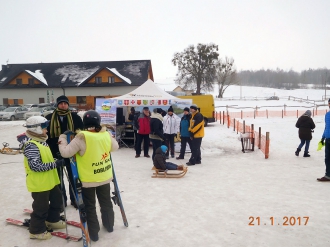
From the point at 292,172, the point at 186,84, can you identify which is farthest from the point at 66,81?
the point at 292,172

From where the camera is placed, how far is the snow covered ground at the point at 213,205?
4188 mm

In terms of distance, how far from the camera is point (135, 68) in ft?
140

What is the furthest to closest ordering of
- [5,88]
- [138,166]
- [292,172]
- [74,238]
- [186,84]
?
[186,84] < [5,88] < [138,166] < [292,172] < [74,238]

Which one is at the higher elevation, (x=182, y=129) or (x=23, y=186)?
(x=182, y=129)

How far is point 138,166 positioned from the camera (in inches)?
352

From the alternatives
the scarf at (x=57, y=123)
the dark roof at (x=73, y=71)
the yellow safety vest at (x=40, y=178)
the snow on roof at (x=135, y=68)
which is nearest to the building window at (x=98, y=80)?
the dark roof at (x=73, y=71)

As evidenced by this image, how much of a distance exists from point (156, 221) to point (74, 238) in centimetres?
133

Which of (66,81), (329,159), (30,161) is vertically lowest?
(329,159)

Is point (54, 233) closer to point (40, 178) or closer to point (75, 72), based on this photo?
point (40, 178)

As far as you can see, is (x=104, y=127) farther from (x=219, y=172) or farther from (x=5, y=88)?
(x=5, y=88)

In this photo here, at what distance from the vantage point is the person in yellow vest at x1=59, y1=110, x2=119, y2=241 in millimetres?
3818

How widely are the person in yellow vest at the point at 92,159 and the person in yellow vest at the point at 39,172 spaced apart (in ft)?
1.08

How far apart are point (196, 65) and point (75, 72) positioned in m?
20.3

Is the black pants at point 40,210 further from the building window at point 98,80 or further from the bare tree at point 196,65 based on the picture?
the bare tree at point 196,65
